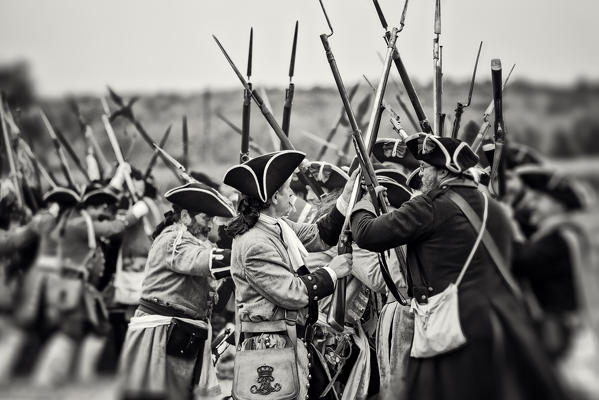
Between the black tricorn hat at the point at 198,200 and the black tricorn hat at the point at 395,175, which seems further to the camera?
the black tricorn hat at the point at 395,175

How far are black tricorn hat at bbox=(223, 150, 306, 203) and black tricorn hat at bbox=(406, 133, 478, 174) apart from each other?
82cm

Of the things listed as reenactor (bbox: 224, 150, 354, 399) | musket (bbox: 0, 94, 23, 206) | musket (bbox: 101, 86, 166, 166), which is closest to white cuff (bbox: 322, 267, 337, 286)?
reenactor (bbox: 224, 150, 354, 399)

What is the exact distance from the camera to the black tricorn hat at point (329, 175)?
19.9 feet

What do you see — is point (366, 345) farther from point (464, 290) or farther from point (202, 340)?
point (464, 290)

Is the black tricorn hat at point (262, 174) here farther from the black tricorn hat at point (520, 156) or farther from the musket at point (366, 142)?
the black tricorn hat at point (520, 156)

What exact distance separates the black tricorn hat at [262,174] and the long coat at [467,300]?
61 centimetres

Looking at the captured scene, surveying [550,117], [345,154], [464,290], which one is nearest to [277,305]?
[464,290]

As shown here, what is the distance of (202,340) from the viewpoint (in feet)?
18.2

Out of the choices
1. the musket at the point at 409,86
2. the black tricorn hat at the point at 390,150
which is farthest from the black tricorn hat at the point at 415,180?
the musket at the point at 409,86

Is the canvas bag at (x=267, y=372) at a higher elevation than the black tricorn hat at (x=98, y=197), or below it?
below

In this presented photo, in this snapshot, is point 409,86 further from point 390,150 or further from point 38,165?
point 38,165

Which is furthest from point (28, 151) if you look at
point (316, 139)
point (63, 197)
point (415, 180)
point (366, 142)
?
point (415, 180)

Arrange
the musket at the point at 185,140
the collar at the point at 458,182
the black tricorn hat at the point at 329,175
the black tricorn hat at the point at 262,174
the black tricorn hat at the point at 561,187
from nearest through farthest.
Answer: the black tricorn hat at the point at 561,187, the collar at the point at 458,182, the black tricorn hat at the point at 262,174, the black tricorn hat at the point at 329,175, the musket at the point at 185,140

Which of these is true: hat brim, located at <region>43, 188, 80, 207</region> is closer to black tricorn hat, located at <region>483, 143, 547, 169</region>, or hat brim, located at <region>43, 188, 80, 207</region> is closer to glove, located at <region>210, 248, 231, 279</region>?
glove, located at <region>210, 248, 231, 279</region>
